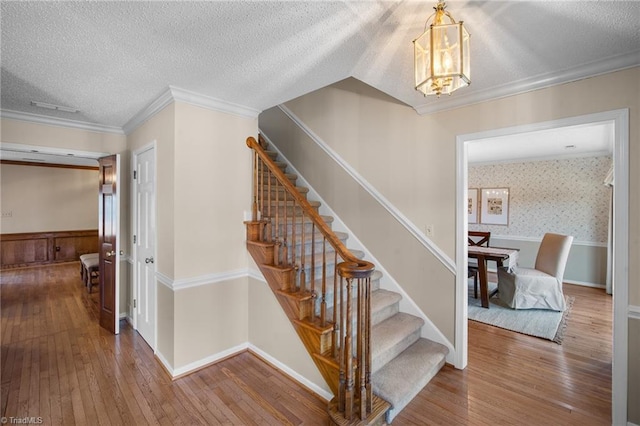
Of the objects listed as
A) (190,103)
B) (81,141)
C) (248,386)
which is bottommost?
(248,386)

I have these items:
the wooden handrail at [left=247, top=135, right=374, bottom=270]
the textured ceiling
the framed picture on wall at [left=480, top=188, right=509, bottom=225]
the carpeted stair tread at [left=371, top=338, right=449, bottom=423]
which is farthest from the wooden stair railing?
the framed picture on wall at [left=480, top=188, right=509, bottom=225]

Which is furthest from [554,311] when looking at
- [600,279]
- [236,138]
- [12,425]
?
[12,425]

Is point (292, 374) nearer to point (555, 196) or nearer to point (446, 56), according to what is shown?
point (446, 56)

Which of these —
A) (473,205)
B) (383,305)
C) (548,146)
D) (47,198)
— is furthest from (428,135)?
(47,198)

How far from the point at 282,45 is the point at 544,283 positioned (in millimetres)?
4407

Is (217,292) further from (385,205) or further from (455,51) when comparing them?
(455,51)

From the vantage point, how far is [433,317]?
106 inches

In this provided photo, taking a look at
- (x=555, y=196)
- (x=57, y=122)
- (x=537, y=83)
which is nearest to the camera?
(x=537, y=83)

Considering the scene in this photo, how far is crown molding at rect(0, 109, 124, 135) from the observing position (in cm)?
289

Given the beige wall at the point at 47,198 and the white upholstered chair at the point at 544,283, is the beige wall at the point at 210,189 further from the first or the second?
the beige wall at the point at 47,198

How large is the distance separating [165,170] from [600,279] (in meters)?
7.04

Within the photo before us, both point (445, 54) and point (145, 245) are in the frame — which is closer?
point (445, 54)

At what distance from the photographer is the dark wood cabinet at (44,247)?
6257 mm

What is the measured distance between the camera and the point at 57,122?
3.15 m
